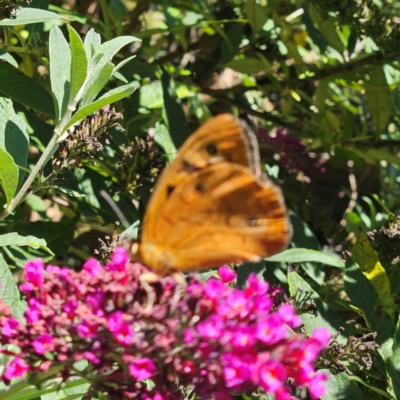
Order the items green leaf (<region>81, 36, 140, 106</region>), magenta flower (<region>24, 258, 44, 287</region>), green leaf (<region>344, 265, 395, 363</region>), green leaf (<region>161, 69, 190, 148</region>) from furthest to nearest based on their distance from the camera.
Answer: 1. green leaf (<region>161, 69, 190, 148</region>)
2. green leaf (<region>344, 265, 395, 363</region>)
3. green leaf (<region>81, 36, 140, 106</region>)
4. magenta flower (<region>24, 258, 44, 287</region>)

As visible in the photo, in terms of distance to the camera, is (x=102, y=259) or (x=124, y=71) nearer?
(x=102, y=259)

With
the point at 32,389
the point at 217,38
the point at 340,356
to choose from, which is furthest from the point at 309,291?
the point at 217,38

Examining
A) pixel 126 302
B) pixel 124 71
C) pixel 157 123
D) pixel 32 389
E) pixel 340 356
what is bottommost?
pixel 340 356

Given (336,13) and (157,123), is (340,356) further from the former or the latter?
(336,13)

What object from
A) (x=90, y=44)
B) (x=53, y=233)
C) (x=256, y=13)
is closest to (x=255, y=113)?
(x=256, y=13)

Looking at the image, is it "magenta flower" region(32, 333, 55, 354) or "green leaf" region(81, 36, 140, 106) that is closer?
"magenta flower" region(32, 333, 55, 354)

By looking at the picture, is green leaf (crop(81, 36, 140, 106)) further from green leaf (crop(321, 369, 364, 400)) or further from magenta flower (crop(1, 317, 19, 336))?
green leaf (crop(321, 369, 364, 400))

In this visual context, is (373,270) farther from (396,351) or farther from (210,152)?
(210,152)

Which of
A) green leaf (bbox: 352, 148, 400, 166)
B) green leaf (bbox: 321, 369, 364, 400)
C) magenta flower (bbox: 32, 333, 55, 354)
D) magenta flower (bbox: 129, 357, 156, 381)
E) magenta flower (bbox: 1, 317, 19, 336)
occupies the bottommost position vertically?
green leaf (bbox: 321, 369, 364, 400)

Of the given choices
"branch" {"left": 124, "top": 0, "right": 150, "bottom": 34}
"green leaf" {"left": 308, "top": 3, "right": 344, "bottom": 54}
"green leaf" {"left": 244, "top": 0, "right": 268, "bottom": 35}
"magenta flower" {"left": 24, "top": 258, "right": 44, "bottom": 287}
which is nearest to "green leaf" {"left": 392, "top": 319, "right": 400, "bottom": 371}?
"magenta flower" {"left": 24, "top": 258, "right": 44, "bottom": 287}
